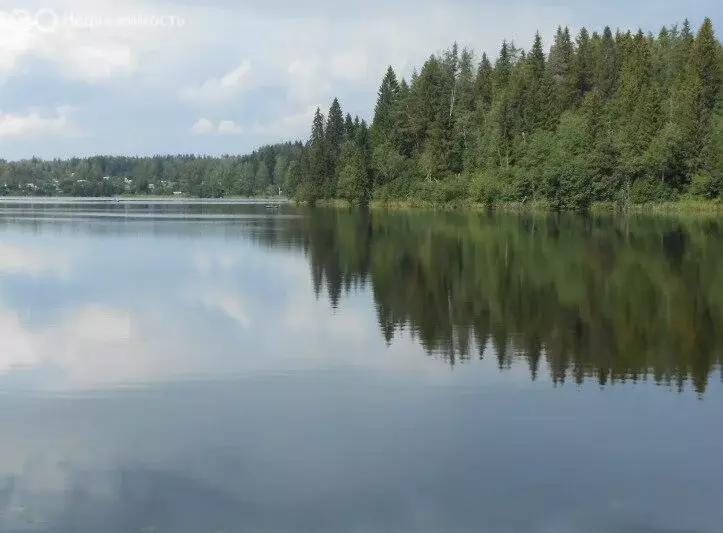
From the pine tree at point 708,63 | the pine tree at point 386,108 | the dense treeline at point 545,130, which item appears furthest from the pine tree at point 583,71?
the pine tree at point 386,108

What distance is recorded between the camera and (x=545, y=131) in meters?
97.8

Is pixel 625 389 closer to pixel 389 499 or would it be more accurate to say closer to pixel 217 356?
pixel 389 499

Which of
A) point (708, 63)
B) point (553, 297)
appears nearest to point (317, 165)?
point (708, 63)

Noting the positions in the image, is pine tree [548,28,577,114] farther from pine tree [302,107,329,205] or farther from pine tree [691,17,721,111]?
pine tree [302,107,329,205]

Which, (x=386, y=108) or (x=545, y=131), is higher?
(x=386, y=108)

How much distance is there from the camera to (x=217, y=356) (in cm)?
1662

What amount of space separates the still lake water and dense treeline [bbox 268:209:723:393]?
0.13 m

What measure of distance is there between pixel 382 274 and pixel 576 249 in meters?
13.6

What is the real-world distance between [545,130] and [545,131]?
4.33 feet

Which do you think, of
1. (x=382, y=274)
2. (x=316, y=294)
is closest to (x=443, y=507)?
(x=316, y=294)

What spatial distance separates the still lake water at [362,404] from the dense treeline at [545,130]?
5926cm

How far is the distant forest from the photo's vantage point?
8481 centimetres

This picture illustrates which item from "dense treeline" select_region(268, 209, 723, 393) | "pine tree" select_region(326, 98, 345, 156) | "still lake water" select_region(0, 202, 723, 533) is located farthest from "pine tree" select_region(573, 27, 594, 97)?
"still lake water" select_region(0, 202, 723, 533)

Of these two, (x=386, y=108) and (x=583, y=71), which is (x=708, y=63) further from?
(x=386, y=108)
